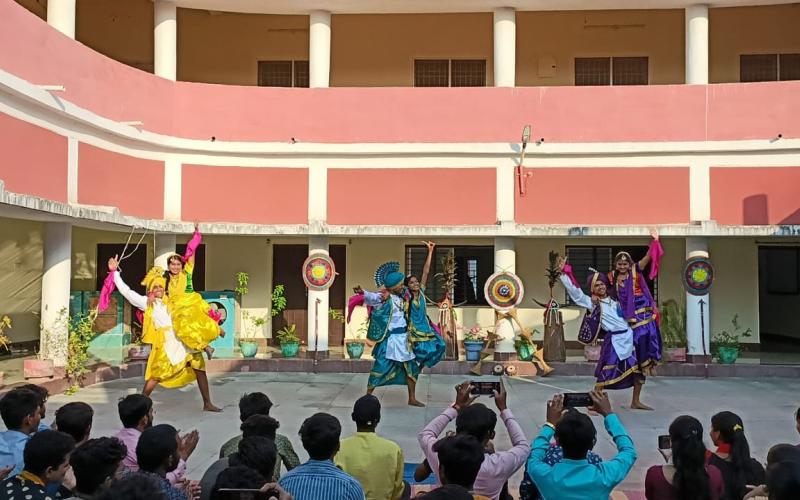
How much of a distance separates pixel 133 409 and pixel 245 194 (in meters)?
8.07

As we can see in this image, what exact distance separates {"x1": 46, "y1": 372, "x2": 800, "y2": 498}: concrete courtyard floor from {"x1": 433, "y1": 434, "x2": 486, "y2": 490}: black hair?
2.56 m

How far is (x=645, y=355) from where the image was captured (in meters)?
7.87

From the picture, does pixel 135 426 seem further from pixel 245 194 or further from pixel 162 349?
pixel 245 194

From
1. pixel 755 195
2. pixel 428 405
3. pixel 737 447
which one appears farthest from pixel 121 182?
pixel 755 195

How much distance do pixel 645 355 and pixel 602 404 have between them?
502 centimetres

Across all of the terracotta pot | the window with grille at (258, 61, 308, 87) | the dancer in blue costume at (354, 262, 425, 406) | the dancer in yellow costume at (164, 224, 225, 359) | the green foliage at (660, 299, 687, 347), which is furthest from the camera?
the window with grille at (258, 61, 308, 87)

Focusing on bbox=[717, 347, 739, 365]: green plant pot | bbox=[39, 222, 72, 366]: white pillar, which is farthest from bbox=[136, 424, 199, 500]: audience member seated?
bbox=[717, 347, 739, 365]: green plant pot

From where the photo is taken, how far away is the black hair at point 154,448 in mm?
2852

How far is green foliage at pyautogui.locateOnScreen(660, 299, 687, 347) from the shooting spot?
1150cm

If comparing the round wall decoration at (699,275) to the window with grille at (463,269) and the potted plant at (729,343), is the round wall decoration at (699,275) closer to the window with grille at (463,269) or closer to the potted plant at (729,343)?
the potted plant at (729,343)

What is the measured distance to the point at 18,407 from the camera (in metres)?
3.42

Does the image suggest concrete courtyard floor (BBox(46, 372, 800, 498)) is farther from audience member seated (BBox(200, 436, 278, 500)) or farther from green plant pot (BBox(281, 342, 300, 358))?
audience member seated (BBox(200, 436, 278, 500))

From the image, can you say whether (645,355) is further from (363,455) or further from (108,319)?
(108,319)

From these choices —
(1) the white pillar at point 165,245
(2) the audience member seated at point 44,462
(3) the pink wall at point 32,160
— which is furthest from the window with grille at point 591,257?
(2) the audience member seated at point 44,462
